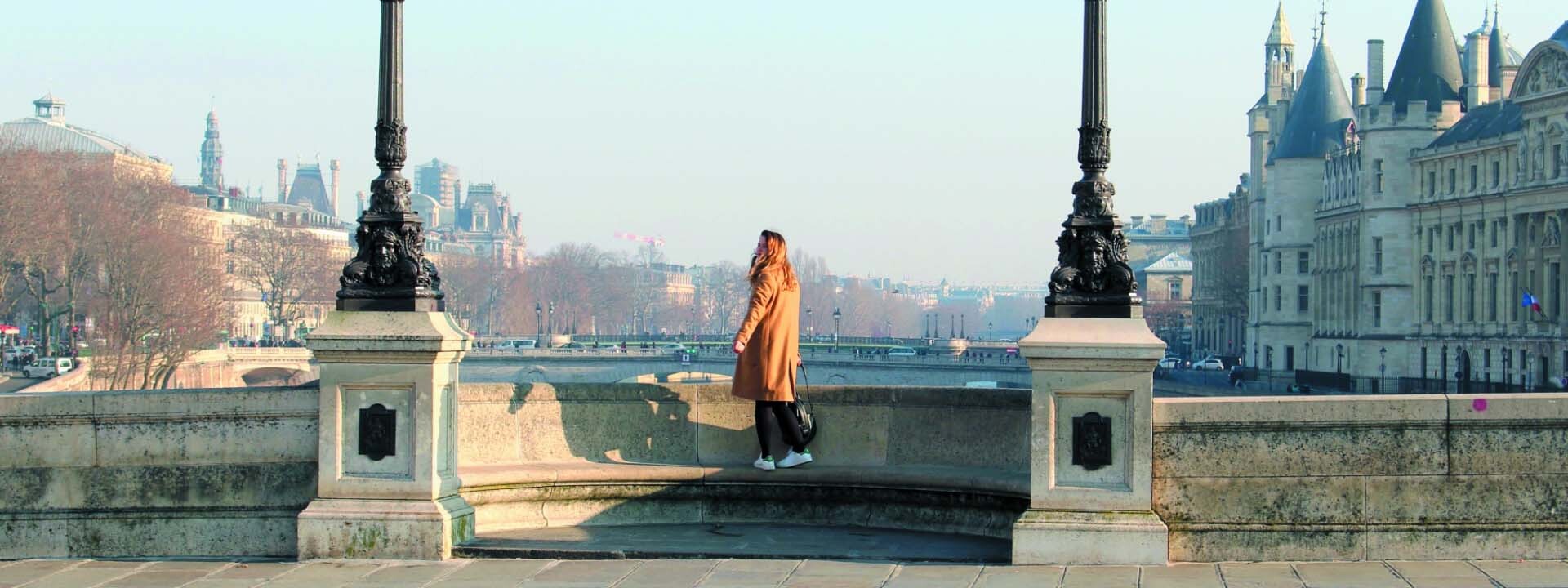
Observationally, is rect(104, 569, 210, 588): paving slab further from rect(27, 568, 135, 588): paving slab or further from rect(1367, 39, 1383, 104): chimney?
rect(1367, 39, 1383, 104): chimney

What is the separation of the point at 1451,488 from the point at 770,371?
4.34 m

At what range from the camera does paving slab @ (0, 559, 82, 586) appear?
44.4 feet

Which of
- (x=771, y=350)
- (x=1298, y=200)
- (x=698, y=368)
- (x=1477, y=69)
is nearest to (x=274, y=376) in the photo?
(x=698, y=368)

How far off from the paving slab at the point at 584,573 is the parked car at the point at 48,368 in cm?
7697

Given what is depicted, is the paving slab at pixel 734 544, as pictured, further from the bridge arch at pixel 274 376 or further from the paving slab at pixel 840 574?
the bridge arch at pixel 274 376

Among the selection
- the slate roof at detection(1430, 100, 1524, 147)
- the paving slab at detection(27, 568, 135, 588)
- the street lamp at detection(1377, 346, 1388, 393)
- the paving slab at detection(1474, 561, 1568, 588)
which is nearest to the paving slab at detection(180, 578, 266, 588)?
the paving slab at detection(27, 568, 135, 588)

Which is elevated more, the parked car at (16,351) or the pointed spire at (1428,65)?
the pointed spire at (1428,65)

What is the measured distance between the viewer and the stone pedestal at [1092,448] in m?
13.5

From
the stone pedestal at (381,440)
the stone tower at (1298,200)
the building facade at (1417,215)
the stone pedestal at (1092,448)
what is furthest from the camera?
the stone tower at (1298,200)

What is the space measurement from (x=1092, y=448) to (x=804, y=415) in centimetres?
254

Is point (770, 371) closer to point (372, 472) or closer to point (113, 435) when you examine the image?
point (372, 472)

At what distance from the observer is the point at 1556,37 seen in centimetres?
8131

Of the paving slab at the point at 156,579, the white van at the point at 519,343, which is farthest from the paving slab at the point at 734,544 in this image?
the white van at the point at 519,343

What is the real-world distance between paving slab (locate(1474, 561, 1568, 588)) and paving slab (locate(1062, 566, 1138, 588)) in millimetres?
2009
